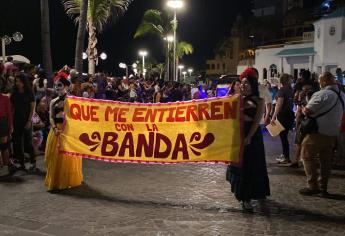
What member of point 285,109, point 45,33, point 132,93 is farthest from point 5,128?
point 132,93

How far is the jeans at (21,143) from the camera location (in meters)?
9.43

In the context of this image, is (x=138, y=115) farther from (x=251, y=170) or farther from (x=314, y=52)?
(x=314, y=52)

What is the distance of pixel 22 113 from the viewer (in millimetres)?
9359

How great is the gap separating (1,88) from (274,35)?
6852 centimetres

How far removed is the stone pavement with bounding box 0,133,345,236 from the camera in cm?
591

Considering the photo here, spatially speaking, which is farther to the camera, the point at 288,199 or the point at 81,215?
the point at 288,199

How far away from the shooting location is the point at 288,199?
23.9ft

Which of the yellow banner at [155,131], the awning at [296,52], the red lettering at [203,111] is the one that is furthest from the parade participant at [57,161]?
the awning at [296,52]

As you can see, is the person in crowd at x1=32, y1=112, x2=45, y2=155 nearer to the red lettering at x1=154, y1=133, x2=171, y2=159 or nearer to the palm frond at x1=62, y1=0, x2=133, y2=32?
the red lettering at x1=154, y1=133, x2=171, y2=159

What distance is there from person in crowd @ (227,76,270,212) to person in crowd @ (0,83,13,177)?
15.5 ft

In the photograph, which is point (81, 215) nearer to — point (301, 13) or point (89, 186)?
point (89, 186)

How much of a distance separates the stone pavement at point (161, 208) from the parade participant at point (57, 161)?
190 millimetres

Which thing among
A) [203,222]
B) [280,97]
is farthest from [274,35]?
[203,222]

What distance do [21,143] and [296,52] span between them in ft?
135
